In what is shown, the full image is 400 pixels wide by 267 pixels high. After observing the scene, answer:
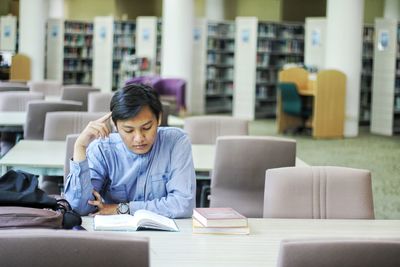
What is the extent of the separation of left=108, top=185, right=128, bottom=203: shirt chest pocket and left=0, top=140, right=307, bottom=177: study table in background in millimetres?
1065

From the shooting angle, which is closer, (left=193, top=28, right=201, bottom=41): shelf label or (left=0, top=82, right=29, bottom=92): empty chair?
(left=0, top=82, right=29, bottom=92): empty chair

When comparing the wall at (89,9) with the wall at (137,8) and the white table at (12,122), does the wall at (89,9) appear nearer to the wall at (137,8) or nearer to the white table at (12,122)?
the wall at (137,8)

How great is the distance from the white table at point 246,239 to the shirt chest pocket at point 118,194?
335 mm

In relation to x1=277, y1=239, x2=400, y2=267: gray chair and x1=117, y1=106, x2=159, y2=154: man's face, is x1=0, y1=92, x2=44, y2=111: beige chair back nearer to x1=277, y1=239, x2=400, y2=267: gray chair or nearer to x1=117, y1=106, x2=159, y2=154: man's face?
x1=117, y1=106, x2=159, y2=154: man's face

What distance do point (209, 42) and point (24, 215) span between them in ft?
51.0

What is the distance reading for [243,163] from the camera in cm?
434

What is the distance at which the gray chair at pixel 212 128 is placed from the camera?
5559 millimetres

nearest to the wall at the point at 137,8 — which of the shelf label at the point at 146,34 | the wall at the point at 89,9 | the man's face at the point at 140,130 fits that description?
the wall at the point at 89,9

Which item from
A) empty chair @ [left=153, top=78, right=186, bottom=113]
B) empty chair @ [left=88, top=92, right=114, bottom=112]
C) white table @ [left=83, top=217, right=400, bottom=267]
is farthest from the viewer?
empty chair @ [left=153, top=78, right=186, bottom=113]

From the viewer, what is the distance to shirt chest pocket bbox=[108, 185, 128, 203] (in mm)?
3248

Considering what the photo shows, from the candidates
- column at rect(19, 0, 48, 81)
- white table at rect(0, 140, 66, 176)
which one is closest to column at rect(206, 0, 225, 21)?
column at rect(19, 0, 48, 81)

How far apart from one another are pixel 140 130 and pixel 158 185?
292 millimetres

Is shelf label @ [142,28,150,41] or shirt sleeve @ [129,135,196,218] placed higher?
shelf label @ [142,28,150,41]

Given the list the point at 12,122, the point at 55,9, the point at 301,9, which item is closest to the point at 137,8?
the point at 55,9
